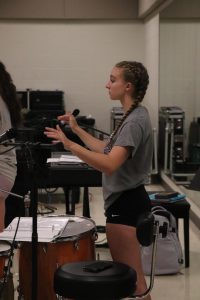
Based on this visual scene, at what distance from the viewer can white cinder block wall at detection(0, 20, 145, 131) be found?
344 inches

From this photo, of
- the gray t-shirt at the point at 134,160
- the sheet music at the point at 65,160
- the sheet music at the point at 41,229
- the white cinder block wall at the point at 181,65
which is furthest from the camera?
the white cinder block wall at the point at 181,65

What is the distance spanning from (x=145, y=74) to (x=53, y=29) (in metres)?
6.35

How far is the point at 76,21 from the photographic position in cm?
877

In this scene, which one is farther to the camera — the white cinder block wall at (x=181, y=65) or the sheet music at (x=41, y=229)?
the white cinder block wall at (x=181, y=65)

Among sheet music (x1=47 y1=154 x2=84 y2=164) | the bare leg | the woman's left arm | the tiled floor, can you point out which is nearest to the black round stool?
the bare leg

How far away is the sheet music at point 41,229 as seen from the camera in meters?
2.64

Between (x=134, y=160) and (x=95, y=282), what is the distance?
1.90 ft

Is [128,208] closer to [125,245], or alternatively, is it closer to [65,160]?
[125,245]

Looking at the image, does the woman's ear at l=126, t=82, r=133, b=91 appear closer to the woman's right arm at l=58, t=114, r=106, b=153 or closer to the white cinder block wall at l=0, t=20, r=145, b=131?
the woman's right arm at l=58, t=114, r=106, b=153

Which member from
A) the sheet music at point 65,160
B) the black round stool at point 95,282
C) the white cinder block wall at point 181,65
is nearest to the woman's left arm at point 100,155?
the black round stool at point 95,282

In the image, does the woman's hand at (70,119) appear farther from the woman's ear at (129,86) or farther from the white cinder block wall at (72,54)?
the white cinder block wall at (72,54)

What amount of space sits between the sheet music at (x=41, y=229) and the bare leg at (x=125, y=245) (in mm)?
278

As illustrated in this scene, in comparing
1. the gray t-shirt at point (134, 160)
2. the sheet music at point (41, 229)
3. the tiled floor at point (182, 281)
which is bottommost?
the tiled floor at point (182, 281)

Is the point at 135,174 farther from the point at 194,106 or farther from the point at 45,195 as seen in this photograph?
the point at 194,106
